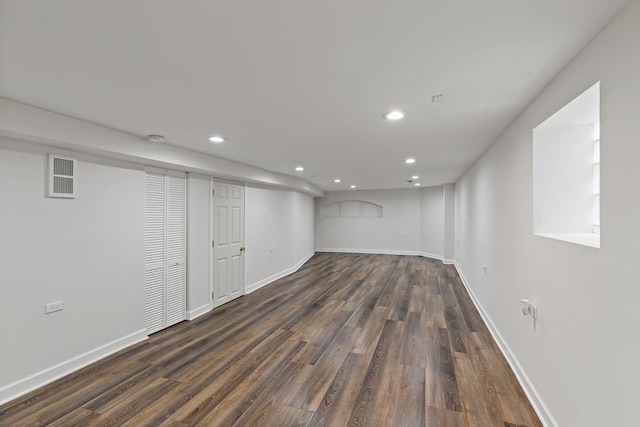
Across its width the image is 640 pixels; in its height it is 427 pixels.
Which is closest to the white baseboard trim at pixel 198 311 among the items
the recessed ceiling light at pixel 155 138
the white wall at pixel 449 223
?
the recessed ceiling light at pixel 155 138

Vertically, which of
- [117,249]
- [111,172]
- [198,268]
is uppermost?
[111,172]

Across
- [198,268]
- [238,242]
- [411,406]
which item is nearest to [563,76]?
[411,406]

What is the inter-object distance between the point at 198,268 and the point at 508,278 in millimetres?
4020

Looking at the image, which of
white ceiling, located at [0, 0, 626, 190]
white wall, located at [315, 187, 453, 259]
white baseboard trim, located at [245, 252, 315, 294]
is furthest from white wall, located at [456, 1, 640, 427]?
white wall, located at [315, 187, 453, 259]

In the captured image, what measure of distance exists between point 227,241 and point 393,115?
364 centimetres

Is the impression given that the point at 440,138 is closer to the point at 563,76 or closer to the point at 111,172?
the point at 563,76

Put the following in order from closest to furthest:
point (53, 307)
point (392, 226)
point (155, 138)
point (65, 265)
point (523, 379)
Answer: point (523, 379) < point (53, 307) < point (65, 265) < point (155, 138) < point (392, 226)

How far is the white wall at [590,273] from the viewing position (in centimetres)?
113

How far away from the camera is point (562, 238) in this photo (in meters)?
1.77

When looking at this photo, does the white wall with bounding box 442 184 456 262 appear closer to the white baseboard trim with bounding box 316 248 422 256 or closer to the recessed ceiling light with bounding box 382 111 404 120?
A: the white baseboard trim with bounding box 316 248 422 256

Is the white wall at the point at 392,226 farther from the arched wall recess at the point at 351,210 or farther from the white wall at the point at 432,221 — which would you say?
the arched wall recess at the point at 351,210

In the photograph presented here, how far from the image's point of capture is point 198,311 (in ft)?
13.8

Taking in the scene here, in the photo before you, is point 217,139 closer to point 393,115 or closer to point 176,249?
point 176,249

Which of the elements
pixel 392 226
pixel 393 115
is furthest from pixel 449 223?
pixel 393 115
